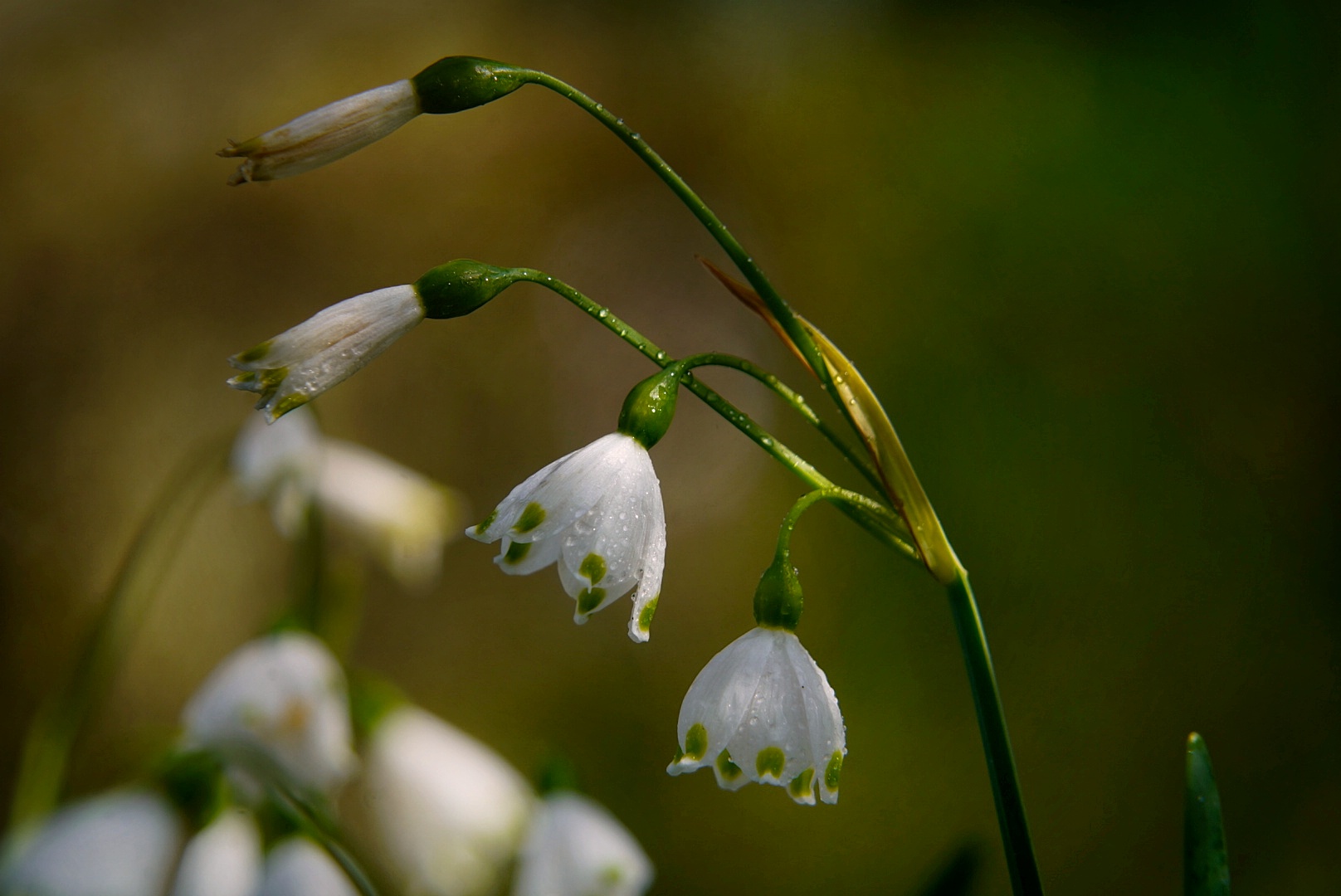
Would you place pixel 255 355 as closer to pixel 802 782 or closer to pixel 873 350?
pixel 802 782

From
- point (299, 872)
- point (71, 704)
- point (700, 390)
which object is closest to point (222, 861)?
point (299, 872)

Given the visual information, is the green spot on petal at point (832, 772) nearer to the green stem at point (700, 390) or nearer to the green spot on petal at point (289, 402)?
the green stem at point (700, 390)

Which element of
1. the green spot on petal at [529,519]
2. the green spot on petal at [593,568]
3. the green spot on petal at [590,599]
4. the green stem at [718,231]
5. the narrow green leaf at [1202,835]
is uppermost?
the green stem at [718,231]

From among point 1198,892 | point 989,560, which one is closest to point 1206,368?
point 989,560

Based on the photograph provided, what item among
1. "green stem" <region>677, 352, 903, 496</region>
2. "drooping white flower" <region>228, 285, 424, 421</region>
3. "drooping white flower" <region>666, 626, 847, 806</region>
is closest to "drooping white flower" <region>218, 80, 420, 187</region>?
"drooping white flower" <region>228, 285, 424, 421</region>

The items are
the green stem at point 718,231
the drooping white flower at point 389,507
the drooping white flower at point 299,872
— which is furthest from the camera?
the drooping white flower at point 389,507

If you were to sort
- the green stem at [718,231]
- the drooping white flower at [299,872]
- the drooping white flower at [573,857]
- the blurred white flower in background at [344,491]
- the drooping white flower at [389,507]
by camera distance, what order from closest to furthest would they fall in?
the green stem at [718,231]
the drooping white flower at [299,872]
the drooping white flower at [573,857]
the blurred white flower in background at [344,491]
the drooping white flower at [389,507]

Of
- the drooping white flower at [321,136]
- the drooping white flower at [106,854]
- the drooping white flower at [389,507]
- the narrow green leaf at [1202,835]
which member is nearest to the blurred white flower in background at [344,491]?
the drooping white flower at [389,507]
